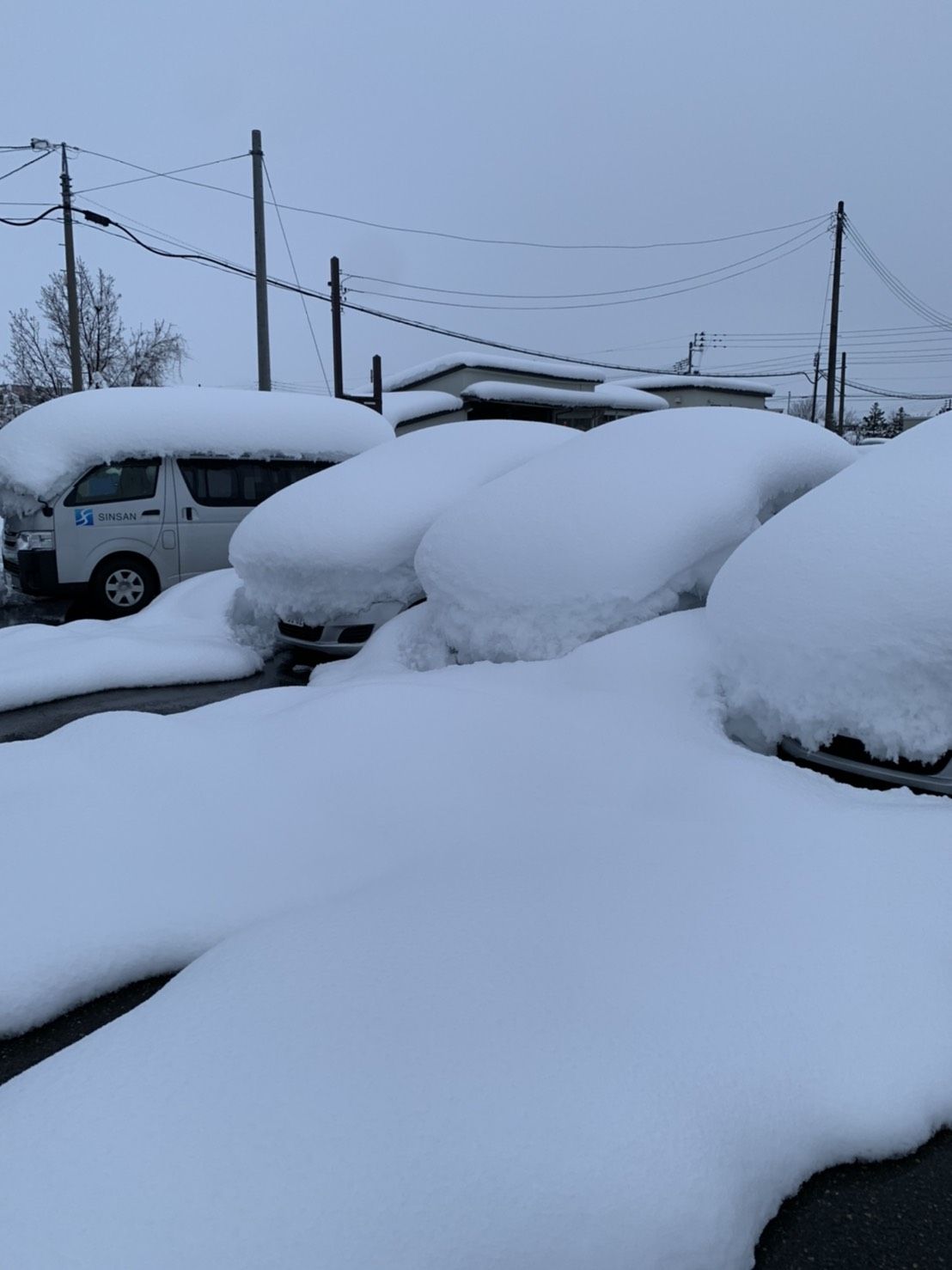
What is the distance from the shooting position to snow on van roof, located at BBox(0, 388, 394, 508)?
25.6 ft

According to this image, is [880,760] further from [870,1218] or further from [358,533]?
[358,533]

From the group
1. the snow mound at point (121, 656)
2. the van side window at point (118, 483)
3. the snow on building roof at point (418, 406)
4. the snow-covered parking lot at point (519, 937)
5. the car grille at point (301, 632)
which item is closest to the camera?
the snow-covered parking lot at point (519, 937)

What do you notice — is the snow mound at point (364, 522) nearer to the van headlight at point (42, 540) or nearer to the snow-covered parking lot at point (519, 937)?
the snow-covered parking lot at point (519, 937)

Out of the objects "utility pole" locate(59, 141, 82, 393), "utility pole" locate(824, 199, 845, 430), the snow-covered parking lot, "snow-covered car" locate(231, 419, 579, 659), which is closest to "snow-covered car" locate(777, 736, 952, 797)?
the snow-covered parking lot

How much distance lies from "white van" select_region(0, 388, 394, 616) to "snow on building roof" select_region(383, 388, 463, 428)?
978 cm

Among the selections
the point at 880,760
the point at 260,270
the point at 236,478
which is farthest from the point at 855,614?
the point at 260,270

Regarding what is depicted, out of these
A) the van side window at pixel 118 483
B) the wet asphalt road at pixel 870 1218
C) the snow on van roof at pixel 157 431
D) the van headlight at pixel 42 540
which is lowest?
the wet asphalt road at pixel 870 1218

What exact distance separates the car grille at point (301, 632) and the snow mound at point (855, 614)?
2937 millimetres

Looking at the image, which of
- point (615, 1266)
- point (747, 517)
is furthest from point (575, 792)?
point (747, 517)

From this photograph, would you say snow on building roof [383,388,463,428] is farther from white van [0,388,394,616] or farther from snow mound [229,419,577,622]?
snow mound [229,419,577,622]

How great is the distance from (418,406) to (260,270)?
17.2 feet

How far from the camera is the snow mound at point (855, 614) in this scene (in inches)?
98.3

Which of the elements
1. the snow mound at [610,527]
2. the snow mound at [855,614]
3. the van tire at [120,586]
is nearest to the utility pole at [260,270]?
the van tire at [120,586]

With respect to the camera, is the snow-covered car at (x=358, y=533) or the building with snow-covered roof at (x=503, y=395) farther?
the building with snow-covered roof at (x=503, y=395)
